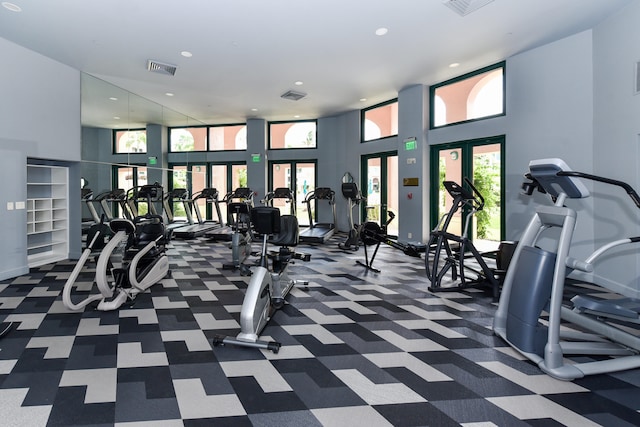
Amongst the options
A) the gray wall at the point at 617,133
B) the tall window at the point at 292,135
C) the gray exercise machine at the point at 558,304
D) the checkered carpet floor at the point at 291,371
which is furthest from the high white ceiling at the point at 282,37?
the tall window at the point at 292,135

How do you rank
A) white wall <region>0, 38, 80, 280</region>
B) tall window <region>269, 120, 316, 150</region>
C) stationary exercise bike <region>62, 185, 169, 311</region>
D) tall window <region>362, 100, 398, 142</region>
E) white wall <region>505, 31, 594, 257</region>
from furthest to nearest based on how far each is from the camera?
tall window <region>269, 120, 316, 150</region>
tall window <region>362, 100, 398, 142</region>
white wall <region>0, 38, 80, 280</region>
white wall <region>505, 31, 594, 257</region>
stationary exercise bike <region>62, 185, 169, 311</region>

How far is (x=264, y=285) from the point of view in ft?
10.5

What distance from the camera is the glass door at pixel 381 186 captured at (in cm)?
923

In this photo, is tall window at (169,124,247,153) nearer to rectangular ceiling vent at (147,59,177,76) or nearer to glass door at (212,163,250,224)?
glass door at (212,163,250,224)

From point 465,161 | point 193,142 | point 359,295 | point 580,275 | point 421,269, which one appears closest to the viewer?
point 359,295

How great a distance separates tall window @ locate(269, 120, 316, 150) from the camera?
11.8 m

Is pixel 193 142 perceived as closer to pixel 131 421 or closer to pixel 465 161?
pixel 465 161

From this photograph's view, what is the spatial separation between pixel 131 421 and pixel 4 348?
175 centimetres

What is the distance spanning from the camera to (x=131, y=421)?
2029 mm

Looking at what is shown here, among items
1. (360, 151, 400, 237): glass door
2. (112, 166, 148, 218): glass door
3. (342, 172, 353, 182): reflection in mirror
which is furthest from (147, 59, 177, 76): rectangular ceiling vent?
(342, 172, 353, 182): reflection in mirror

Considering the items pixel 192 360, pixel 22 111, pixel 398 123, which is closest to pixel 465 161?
pixel 398 123

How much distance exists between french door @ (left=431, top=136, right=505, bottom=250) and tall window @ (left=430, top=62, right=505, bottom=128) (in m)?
0.52

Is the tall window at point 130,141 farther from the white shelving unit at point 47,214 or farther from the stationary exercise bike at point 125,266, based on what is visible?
the stationary exercise bike at point 125,266

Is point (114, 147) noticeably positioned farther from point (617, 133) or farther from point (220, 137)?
point (617, 133)
